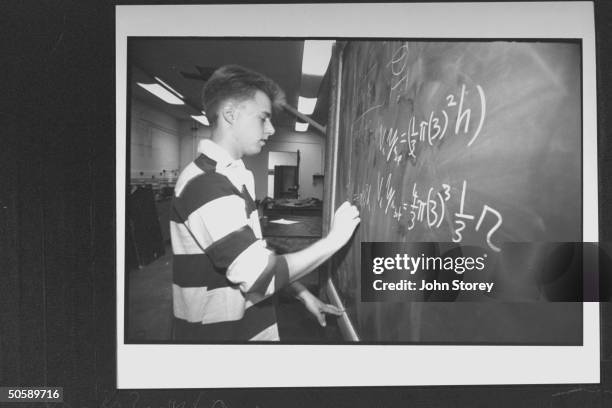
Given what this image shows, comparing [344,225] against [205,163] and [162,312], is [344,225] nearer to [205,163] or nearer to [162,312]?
[205,163]

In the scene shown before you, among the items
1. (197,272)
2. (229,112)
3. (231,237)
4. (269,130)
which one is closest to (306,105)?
(269,130)

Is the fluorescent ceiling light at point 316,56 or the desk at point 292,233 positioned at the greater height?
the fluorescent ceiling light at point 316,56

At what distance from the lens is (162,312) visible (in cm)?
176

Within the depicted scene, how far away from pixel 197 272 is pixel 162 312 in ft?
0.79

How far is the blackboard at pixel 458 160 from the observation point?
1607mm

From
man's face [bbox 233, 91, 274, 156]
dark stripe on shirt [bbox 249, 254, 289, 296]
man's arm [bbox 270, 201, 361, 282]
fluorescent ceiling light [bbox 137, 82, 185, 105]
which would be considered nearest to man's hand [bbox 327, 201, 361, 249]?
man's arm [bbox 270, 201, 361, 282]

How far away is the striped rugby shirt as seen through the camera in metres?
1.73

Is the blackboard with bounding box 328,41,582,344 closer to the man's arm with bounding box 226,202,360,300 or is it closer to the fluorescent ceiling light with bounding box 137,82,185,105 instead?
the man's arm with bounding box 226,202,360,300

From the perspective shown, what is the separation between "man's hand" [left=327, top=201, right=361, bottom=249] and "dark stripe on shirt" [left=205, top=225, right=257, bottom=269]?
36 centimetres

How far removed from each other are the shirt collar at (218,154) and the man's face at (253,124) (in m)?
0.06

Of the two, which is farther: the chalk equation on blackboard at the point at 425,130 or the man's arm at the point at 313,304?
the man's arm at the point at 313,304

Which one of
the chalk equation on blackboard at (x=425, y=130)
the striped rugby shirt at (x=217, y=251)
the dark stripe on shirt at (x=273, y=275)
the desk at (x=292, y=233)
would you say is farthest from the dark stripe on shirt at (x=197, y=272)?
the chalk equation on blackboard at (x=425, y=130)

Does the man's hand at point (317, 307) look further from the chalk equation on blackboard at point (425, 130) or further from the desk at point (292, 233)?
the chalk equation on blackboard at point (425, 130)

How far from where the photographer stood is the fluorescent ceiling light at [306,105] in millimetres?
1736
